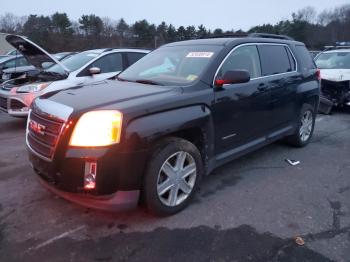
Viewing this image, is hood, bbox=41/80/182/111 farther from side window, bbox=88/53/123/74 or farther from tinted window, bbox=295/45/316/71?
side window, bbox=88/53/123/74

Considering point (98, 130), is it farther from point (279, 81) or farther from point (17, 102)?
point (17, 102)

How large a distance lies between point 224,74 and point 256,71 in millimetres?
940

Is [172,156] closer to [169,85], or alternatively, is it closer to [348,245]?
[169,85]

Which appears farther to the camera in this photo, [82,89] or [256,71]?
[256,71]

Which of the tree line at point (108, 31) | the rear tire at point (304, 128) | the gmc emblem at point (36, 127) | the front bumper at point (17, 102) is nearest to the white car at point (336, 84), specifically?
the rear tire at point (304, 128)

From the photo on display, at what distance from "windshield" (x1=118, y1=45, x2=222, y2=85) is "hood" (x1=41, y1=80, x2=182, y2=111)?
299 mm

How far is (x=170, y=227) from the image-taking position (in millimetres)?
3322

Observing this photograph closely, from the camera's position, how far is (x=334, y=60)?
10117 millimetres

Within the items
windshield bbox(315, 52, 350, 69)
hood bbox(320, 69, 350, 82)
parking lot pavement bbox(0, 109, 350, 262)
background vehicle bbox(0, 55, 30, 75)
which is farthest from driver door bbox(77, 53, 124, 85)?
background vehicle bbox(0, 55, 30, 75)

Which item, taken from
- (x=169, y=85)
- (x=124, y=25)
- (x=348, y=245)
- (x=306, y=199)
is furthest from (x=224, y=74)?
(x=124, y=25)

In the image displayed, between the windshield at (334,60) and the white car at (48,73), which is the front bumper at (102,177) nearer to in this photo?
the white car at (48,73)

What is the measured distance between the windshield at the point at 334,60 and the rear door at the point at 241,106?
618 centimetres

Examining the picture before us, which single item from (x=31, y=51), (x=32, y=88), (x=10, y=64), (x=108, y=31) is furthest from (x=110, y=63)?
(x=108, y=31)

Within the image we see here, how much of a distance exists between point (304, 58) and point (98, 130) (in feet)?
13.7
